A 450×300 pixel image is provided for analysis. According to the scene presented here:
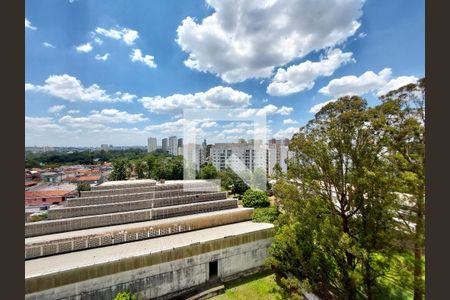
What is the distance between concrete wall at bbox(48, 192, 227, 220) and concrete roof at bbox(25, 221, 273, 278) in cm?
293

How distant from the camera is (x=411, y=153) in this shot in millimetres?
4539

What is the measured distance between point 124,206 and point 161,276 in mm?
5767

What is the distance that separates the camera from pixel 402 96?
190 inches

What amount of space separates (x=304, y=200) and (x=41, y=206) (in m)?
27.3

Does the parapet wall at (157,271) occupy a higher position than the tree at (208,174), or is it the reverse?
the tree at (208,174)

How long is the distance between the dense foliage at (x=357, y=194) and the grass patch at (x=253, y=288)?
1.05 meters

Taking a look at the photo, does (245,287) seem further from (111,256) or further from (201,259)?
(111,256)

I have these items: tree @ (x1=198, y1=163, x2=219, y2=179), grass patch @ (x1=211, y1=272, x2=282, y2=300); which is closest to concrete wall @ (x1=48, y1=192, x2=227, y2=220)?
grass patch @ (x1=211, y1=272, x2=282, y2=300)

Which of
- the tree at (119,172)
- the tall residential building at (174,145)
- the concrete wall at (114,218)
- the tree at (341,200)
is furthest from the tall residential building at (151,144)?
the tree at (341,200)

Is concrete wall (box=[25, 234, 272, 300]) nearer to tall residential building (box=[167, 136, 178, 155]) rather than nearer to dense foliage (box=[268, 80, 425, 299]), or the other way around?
dense foliage (box=[268, 80, 425, 299])

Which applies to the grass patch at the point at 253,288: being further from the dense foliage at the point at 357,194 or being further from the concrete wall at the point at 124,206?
the concrete wall at the point at 124,206

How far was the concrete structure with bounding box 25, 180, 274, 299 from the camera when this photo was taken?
6.32m

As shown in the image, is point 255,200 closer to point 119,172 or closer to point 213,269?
point 213,269

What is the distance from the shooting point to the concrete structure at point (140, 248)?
20.7 ft
